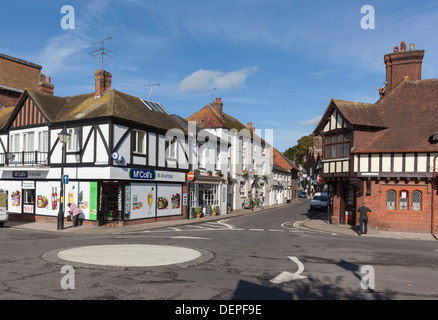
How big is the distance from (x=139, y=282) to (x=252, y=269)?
3162 millimetres

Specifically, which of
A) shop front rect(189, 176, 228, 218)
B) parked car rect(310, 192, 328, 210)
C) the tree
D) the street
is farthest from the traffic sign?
the tree

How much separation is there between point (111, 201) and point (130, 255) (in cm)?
1283

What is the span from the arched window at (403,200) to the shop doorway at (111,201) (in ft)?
53.9

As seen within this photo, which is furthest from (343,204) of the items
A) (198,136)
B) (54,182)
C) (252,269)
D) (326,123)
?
(54,182)

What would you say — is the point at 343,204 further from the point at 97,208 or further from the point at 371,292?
the point at 371,292

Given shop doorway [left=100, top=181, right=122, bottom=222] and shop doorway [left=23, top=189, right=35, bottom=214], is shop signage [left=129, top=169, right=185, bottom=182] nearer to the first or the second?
shop doorway [left=100, top=181, right=122, bottom=222]

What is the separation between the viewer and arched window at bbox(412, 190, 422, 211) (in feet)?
70.9

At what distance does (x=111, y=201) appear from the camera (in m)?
23.5

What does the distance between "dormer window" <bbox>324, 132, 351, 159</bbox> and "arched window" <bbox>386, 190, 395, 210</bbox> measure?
11.1 ft

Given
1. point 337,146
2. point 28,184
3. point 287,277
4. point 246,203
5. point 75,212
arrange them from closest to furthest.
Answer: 1. point 287,277
2. point 75,212
3. point 337,146
4. point 28,184
5. point 246,203

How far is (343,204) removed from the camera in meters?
25.2

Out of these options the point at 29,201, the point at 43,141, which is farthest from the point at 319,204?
the point at 29,201

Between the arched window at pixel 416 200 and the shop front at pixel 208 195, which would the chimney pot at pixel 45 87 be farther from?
the arched window at pixel 416 200

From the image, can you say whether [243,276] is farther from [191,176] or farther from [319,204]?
[319,204]
